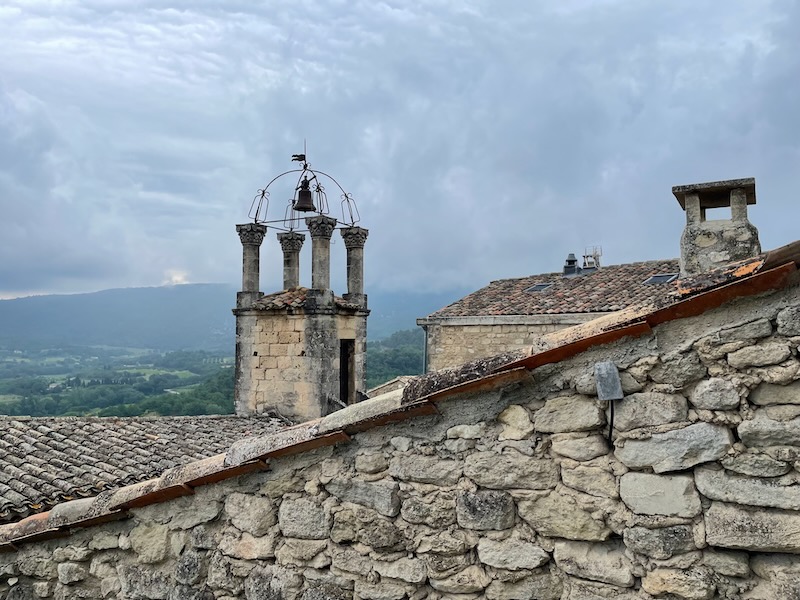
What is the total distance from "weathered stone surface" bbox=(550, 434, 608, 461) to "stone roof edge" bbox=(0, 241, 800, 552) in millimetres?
328

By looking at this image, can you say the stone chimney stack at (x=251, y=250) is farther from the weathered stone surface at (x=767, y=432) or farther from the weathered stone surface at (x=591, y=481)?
the weathered stone surface at (x=767, y=432)

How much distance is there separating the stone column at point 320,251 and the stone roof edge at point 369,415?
8609mm

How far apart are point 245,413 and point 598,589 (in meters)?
11.2

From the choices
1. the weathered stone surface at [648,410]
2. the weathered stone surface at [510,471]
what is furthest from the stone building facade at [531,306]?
the weathered stone surface at [648,410]

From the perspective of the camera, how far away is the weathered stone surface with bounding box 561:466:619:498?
2648 mm

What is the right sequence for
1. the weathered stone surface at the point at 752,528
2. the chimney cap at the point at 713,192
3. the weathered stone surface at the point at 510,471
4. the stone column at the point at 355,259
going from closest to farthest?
the weathered stone surface at the point at 752,528
the weathered stone surface at the point at 510,471
the chimney cap at the point at 713,192
the stone column at the point at 355,259

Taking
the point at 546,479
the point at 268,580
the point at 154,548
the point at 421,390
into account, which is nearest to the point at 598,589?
the point at 546,479

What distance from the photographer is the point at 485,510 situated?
9.42 feet

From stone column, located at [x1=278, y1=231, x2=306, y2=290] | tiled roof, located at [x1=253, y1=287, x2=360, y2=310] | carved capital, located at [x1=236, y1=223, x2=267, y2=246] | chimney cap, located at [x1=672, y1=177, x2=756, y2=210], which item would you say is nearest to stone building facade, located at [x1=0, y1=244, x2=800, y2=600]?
chimney cap, located at [x1=672, y1=177, x2=756, y2=210]

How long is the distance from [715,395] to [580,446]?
0.58 meters

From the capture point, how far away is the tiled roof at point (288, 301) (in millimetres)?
12656

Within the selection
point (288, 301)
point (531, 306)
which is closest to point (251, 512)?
point (288, 301)

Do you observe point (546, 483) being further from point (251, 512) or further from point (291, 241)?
point (291, 241)

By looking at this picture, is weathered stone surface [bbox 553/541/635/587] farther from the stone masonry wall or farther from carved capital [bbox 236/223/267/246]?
carved capital [bbox 236/223/267/246]
